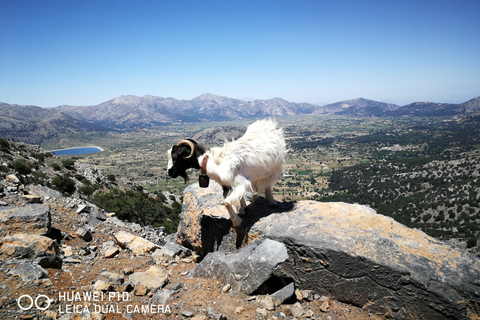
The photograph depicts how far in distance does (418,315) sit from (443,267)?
1.01 m

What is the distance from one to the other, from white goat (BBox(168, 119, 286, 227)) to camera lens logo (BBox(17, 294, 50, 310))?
376 cm

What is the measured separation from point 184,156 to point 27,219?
469 cm

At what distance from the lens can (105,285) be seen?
4.98m

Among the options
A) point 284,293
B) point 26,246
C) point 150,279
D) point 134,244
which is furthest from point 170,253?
point 284,293

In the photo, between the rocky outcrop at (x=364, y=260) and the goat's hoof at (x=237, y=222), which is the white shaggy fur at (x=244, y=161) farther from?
the rocky outcrop at (x=364, y=260)

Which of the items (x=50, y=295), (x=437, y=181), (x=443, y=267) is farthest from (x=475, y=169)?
(x=50, y=295)

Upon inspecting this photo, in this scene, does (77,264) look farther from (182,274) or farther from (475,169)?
(475,169)

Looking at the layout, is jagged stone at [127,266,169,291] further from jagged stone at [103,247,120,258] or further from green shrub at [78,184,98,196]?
green shrub at [78,184,98,196]

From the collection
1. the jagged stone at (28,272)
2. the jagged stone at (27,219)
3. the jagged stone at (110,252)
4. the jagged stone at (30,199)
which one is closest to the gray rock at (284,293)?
the jagged stone at (28,272)

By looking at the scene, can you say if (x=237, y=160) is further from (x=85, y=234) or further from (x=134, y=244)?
(x=85, y=234)

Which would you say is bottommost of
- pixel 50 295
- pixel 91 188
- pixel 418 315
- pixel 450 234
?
pixel 450 234

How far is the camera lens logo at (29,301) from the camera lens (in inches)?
147

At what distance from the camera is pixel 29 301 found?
3854mm

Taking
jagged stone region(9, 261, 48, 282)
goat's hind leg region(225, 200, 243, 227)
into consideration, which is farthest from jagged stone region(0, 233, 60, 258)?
goat's hind leg region(225, 200, 243, 227)
